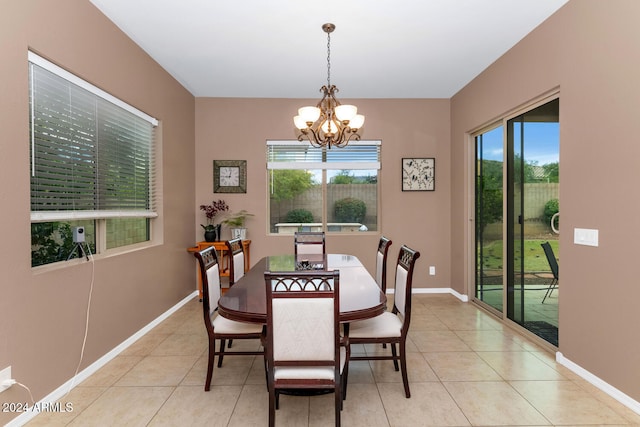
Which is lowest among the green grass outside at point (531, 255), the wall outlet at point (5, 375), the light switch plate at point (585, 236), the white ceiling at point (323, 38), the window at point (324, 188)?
the wall outlet at point (5, 375)

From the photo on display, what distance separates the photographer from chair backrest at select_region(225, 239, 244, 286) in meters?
2.99

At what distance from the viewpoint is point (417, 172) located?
4.94 metres

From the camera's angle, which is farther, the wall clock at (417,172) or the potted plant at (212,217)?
the wall clock at (417,172)

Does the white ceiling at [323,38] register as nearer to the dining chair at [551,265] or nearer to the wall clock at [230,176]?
the wall clock at [230,176]

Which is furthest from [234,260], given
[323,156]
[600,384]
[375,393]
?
[600,384]

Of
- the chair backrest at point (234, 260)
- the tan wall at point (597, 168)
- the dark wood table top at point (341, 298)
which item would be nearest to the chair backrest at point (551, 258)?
the tan wall at point (597, 168)

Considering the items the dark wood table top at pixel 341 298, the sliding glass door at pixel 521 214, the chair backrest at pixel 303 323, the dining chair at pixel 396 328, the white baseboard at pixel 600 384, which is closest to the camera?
the chair backrest at pixel 303 323

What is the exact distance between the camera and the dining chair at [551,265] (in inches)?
117

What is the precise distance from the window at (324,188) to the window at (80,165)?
6.07ft

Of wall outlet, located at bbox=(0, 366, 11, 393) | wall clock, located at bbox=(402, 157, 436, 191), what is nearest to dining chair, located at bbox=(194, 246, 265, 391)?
wall outlet, located at bbox=(0, 366, 11, 393)

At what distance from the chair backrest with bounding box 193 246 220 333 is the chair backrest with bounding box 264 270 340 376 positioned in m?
0.75

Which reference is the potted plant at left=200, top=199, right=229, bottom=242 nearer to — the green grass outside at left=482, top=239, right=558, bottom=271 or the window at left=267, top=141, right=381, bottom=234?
the window at left=267, top=141, right=381, bottom=234

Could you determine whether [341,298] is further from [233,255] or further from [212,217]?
[212,217]

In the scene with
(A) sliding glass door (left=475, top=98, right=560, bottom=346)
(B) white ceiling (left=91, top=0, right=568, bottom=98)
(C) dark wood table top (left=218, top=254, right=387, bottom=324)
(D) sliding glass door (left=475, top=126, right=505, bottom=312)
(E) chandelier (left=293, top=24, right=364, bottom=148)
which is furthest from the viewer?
(D) sliding glass door (left=475, top=126, right=505, bottom=312)
